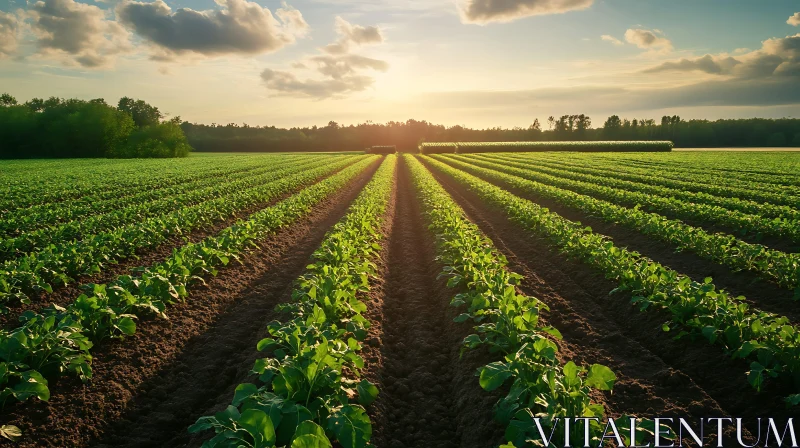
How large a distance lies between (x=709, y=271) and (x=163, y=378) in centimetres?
1032

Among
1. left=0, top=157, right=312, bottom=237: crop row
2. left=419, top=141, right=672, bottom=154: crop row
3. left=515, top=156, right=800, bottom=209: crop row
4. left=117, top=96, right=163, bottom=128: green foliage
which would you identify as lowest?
left=0, top=157, right=312, bottom=237: crop row

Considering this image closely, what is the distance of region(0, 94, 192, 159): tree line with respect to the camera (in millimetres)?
74125

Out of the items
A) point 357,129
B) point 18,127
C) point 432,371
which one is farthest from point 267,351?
point 357,129

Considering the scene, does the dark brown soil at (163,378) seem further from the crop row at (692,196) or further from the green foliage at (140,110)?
the green foliage at (140,110)

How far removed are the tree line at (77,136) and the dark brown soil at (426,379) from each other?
80.0 meters

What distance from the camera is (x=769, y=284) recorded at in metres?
8.30

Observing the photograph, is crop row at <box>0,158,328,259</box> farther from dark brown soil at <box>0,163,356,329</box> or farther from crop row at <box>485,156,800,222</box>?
crop row at <box>485,156,800,222</box>

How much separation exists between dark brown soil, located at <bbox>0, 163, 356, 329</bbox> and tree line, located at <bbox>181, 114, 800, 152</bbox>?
3836 inches

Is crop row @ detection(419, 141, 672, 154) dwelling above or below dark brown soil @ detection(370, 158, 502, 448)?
above

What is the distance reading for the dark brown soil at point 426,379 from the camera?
14.1 ft

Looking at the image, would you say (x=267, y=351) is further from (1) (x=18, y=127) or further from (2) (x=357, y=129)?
(2) (x=357, y=129)

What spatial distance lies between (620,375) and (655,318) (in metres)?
1.74

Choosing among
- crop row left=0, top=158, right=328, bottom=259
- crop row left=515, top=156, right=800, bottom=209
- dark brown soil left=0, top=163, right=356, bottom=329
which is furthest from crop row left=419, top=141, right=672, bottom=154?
dark brown soil left=0, top=163, right=356, bottom=329

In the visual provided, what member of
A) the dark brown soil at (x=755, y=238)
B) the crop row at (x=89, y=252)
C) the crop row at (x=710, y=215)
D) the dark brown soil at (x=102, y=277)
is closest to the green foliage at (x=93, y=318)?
the dark brown soil at (x=102, y=277)
